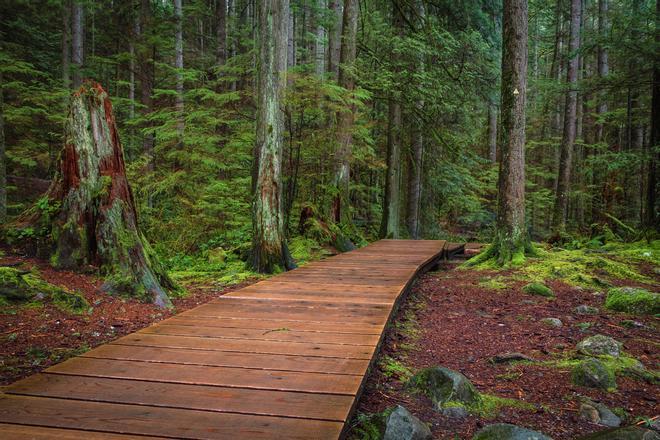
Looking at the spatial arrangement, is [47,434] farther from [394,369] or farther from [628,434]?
[628,434]

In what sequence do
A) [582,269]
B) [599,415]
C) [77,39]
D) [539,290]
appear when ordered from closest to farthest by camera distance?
[599,415] < [539,290] < [582,269] < [77,39]

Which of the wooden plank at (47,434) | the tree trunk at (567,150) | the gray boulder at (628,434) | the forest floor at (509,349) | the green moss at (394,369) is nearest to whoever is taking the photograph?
the wooden plank at (47,434)

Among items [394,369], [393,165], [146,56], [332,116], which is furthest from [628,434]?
[146,56]

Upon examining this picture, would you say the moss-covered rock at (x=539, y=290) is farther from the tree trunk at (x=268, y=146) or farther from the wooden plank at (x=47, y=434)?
the wooden plank at (x=47, y=434)

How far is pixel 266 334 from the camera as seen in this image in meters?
3.86

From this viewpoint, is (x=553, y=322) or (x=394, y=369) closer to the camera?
(x=394, y=369)

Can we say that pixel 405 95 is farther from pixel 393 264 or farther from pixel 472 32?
pixel 393 264

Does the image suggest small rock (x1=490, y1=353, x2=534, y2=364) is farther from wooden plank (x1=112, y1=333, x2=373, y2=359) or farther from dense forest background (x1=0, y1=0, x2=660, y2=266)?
dense forest background (x1=0, y1=0, x2=660, y2=266)

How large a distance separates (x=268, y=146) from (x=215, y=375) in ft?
18.0

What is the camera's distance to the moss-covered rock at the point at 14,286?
4.31 m

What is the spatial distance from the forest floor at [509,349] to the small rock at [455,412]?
0.06 m

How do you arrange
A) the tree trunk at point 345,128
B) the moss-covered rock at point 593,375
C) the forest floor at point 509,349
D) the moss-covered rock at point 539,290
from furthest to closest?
the tree trunk at point 345,128 → the moss-covered rock at point 539,290 → the moss-covered rock at point 593,375 → the forest floor at point 509,349

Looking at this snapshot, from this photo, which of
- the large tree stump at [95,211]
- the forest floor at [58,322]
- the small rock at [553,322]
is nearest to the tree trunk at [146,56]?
the large tree stump at [95,211]

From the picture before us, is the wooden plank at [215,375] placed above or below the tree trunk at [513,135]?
below
